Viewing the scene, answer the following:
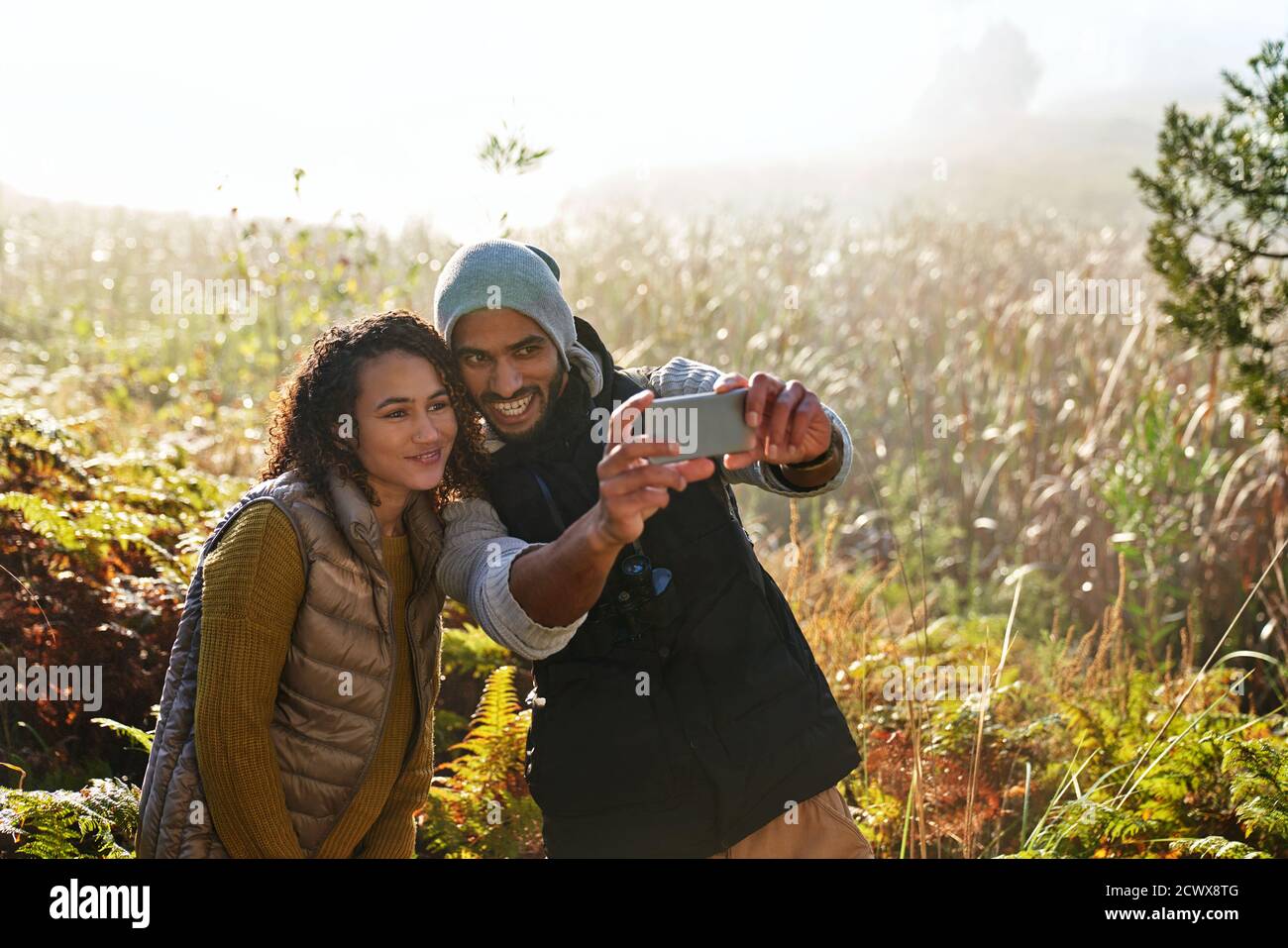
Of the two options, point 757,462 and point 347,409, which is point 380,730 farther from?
point 757,462

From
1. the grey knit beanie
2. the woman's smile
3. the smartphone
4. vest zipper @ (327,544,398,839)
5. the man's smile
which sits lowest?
vest zipper @ (327,544,398,839)

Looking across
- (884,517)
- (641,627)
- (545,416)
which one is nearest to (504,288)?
(545,416)

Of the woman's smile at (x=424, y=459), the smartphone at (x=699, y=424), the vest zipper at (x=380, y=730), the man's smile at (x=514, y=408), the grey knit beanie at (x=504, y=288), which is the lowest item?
the vest zipper at (x=380, y=730)

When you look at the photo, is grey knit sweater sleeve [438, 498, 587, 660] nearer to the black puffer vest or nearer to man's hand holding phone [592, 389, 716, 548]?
the black puffer vest

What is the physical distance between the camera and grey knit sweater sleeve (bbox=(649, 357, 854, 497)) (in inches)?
101

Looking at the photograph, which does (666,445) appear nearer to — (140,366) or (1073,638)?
(1073,638)

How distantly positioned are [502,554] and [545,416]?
391 millimetres

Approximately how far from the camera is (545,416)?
2607mm

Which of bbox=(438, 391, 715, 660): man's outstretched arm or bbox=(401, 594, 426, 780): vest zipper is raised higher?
bbox=(438, 391, 715, 660): man's outstretched arm

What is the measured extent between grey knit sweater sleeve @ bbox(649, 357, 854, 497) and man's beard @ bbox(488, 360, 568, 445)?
281 mm

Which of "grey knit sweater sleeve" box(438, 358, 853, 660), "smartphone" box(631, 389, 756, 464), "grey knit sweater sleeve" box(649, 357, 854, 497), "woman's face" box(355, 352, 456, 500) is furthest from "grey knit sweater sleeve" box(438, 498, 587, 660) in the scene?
"grey knit sweater sleeve" box(649, 357, 854, 497)

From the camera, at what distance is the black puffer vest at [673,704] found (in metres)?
2.39

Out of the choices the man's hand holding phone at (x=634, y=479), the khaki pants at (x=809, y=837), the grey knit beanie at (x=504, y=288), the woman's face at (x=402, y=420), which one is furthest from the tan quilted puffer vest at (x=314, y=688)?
the khaki pants at (x=809, y=837)

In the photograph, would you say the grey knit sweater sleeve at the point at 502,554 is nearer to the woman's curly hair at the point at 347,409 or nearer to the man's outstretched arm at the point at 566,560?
the man's outstretched arm at the point at 566,560
